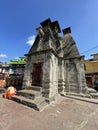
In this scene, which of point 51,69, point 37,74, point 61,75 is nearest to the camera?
point 51,69

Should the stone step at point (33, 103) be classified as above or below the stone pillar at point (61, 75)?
below

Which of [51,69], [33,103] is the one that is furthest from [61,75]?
[33,103]

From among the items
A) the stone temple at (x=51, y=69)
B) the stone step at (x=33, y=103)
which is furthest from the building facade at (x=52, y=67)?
the stone step at (x=33, y=103)

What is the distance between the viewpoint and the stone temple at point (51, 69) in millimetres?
7431

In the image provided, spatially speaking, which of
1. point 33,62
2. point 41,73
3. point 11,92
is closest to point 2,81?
point 11,92

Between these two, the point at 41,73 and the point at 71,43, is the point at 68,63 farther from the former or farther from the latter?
the point at 41,73

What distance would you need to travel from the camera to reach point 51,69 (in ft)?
25.3

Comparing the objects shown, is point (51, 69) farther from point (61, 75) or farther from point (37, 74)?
point (61, 75)

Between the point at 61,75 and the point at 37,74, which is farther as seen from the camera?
the point at 61,75

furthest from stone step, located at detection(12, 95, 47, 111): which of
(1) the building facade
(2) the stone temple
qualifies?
(1) the building facade

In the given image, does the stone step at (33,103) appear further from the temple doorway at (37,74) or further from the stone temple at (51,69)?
the temple doorway at (37,74)

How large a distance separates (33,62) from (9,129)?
615 centimetres

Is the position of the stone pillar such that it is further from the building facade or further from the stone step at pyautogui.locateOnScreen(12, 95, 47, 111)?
the stone step at pyautogui.locateOnScreen(12, 95, 47, 111)

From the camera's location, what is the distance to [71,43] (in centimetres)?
1130
